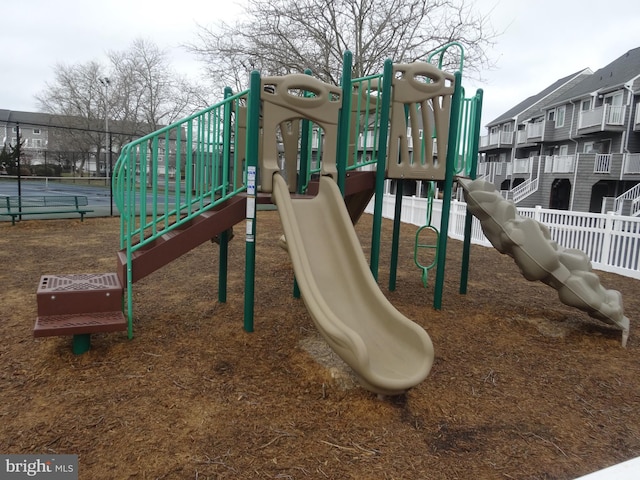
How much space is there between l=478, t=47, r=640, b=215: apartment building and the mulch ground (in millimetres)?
17917

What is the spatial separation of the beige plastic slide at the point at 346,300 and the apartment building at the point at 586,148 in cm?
1922

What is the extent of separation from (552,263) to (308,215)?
8.91ft

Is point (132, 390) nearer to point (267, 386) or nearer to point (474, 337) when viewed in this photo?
point (267, 386)

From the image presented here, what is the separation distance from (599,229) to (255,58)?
43.5 ft

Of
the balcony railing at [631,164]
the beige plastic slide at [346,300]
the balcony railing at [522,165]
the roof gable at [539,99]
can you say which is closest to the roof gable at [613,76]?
the balcony railing at [631,164]

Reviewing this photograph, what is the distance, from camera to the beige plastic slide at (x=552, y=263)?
186 inches

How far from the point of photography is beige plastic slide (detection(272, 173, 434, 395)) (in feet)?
9.88

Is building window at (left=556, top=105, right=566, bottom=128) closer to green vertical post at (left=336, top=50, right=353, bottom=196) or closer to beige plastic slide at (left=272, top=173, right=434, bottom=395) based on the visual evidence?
green vertical post at (left=336, top=50, right=353, bottom=196)

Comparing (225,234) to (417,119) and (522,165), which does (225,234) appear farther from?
(522,165)

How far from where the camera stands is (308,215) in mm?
4289

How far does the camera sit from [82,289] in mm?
3785

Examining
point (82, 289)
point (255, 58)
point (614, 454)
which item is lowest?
point (614, 454)

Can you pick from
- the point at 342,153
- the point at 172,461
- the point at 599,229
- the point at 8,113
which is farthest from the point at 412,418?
the point at 8,113

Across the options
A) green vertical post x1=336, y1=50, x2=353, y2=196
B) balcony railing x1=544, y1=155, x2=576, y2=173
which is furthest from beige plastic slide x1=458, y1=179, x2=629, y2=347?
balcony railing x1=544, y1=155, x2=576, y2=173
